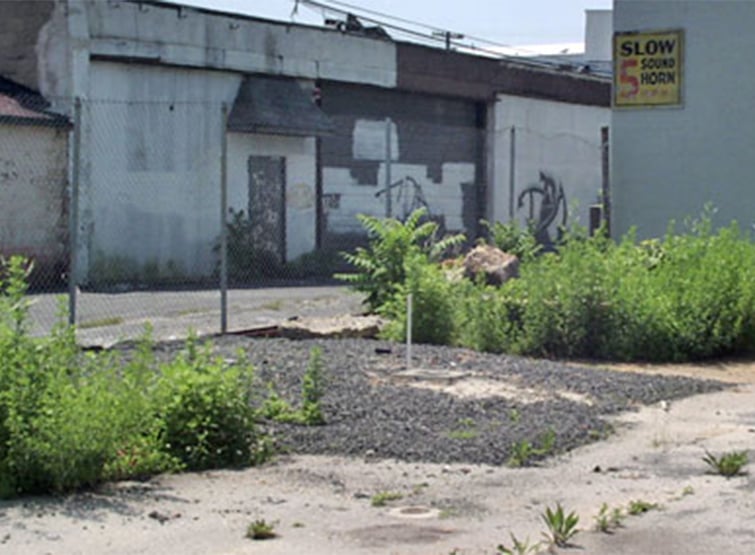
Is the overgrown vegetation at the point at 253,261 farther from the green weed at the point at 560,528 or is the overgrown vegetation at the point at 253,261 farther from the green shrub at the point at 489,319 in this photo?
the green weed at the point at 560,528

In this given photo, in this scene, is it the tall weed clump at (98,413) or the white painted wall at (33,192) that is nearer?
the tall weed clump at (98,413)

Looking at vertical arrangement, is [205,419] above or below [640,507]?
above

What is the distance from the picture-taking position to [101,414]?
26.9 ft

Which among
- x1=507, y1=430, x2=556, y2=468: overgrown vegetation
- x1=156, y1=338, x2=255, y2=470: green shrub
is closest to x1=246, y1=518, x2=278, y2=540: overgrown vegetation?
x1=156, y1=338, x2=255, y2=470: green shrub

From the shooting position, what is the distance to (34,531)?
7227 mm

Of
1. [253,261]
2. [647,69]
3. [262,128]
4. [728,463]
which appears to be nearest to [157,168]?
[262,128]

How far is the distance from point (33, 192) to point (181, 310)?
18.7 ft

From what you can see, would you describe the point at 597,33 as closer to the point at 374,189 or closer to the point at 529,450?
the point at 374,189

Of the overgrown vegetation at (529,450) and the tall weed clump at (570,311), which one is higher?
the tall weed clump at (570,311)

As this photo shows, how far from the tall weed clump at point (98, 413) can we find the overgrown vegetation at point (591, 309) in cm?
560

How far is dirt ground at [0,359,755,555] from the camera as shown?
23.2ft

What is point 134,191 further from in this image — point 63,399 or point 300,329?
point 63,399

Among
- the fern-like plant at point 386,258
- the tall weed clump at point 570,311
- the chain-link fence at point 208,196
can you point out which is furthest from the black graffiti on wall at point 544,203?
the tall weed clump at point 570,311

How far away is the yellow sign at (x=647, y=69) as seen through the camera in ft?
90.2
